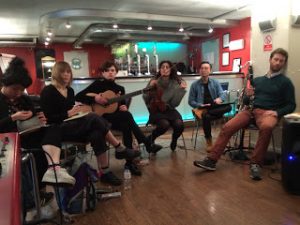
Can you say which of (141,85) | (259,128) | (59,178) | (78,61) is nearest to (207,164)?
(259,128)

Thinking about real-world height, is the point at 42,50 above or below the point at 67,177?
above

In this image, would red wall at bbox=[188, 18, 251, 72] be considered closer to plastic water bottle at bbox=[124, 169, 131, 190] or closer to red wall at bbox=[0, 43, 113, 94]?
red wall at bbox=[0, 43, 113, 94]

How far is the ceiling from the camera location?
5434mm

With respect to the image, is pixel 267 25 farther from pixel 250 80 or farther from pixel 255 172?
pixel 255 172

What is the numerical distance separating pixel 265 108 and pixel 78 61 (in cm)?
858

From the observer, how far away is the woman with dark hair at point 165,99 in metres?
3.59

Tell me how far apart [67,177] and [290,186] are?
1793 mm

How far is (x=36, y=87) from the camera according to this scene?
10.3 metres

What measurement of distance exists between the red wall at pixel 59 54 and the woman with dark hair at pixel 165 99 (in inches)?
266

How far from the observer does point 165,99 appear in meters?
3.65

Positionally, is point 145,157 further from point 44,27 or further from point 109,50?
point 109,50

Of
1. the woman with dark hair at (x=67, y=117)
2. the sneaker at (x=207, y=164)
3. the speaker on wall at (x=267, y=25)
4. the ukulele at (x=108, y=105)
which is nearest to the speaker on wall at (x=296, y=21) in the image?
the speaker on wall at (x=267, y=25)

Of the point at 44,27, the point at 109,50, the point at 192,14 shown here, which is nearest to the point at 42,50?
the point at 109,50

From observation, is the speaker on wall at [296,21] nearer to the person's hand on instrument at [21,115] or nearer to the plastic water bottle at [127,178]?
the plastic water bottle at [127,178]
